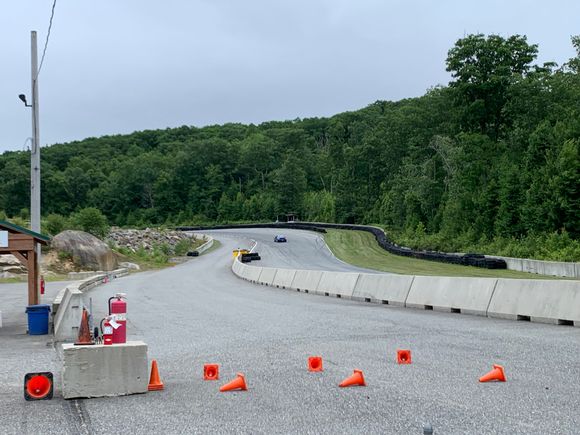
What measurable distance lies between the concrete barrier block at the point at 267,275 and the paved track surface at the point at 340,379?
2050 centimetres

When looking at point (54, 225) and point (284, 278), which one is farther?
point (54, 225)

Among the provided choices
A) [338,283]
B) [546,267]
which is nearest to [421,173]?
[546,267]

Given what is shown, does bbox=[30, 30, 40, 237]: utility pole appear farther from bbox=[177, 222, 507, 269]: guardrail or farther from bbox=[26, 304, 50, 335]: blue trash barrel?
bbox=[177, 222, 507, 269]: guardrail

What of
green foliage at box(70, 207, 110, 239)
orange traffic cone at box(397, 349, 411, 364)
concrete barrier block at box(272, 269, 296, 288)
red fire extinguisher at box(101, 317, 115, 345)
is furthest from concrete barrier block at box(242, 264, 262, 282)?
red fire extinguisher at box(101, 317, 115, 345)

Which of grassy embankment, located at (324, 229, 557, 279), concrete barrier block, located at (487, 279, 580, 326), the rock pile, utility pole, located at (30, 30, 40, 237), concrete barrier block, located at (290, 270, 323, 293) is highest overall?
utility pole, located at (30, 30, 40, 237)

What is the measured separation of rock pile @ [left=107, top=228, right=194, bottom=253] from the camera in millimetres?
92625

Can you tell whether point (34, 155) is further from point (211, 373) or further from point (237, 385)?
point (237, 385)

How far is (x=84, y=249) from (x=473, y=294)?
44.9 m

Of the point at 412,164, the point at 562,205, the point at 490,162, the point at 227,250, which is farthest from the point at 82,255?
the point at 412,164

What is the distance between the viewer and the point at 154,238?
341ft

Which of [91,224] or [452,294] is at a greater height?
[452,294]

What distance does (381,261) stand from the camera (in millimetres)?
61312

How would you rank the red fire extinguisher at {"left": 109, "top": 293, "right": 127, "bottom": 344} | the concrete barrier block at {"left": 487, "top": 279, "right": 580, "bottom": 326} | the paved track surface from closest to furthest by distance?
the paved track surface
the red fire extinguisher at {"left": 109, "top": 293, "right": 127, "bottom": 344}
the concrete barrier block at {"left": 487, "top": 279, "right": 580, "bottom": 326}

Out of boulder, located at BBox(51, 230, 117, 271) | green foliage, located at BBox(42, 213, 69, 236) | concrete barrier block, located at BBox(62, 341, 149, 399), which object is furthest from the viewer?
green foliage, located at BBox(42, 213, 69, 236)
